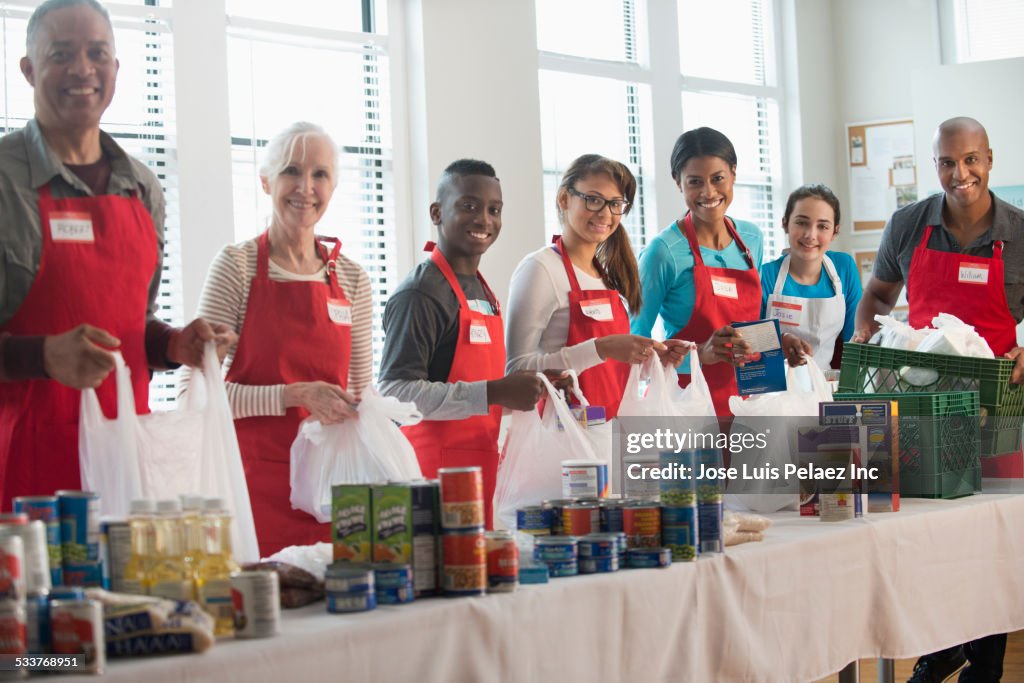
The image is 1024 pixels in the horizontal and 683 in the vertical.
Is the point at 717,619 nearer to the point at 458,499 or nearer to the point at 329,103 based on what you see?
the point at 458,499

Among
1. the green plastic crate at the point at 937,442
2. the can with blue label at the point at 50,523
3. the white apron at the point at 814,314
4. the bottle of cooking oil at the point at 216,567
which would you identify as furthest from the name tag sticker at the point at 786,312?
the can with blue label at the point at 50,523

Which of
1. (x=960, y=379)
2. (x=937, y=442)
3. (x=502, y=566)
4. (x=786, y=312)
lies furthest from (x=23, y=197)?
(x=786, y=312)

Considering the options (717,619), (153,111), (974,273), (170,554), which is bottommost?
(717,619)

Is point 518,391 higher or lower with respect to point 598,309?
lower

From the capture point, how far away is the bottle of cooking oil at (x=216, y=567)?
1498mm

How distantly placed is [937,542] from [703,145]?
4.76 ft

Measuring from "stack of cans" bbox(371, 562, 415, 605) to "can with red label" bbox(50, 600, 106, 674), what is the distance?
44cm

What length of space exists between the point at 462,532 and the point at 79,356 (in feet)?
2.32

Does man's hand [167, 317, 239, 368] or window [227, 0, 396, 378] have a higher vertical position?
window [227, 0, 396, 378]

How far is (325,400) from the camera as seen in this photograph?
2.28 metres

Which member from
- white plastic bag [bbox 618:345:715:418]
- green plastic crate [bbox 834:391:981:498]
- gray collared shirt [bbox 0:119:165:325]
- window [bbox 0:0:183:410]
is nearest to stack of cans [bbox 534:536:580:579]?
white plastic bag [bbox 618:345:715:418]

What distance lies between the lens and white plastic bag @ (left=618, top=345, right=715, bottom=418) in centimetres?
280

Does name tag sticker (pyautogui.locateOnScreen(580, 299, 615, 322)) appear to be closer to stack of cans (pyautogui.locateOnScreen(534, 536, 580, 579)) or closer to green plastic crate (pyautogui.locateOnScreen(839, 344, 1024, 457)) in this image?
green plastic crate (pyautogui.locateOnScreen(839, 344, 1024, 457))

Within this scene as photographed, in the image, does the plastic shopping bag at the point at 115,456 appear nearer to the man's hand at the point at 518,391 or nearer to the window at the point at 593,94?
the man's hand at the point at 518,391
